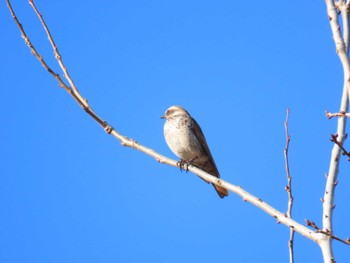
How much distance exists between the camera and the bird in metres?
9.00

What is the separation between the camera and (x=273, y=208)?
326 cm

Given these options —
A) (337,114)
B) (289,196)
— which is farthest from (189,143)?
(337,114)

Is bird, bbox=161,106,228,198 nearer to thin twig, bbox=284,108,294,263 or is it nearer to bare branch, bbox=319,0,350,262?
thin twig, bbox=284,108,294,263

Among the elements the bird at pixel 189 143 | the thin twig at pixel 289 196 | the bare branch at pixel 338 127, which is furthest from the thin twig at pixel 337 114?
the bird at pixel 189 143

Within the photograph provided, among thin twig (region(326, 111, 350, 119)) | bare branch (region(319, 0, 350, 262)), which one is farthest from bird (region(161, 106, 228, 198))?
thin twig (region(326, 111, 350, 119))

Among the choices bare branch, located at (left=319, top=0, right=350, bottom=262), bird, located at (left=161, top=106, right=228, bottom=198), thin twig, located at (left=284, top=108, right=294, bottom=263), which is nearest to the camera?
bare branch, located at (left=319, top=0, right=350, bottom=262)

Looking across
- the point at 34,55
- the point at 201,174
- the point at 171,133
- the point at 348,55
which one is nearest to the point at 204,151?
the point at 171,133

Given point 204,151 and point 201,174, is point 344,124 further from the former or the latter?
point 204,151

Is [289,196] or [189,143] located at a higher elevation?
[189,143]

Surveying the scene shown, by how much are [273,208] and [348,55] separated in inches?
40.9

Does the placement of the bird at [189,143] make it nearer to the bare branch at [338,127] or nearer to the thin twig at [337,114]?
the bare branch at [338,127]

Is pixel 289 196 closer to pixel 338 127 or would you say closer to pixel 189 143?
pixel 338 127

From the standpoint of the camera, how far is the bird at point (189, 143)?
900 centimetres

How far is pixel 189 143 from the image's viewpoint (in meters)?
8.98
